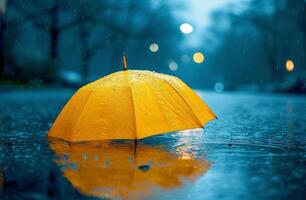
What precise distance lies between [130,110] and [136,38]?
49.5 metres

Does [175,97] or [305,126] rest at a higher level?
[175,97]

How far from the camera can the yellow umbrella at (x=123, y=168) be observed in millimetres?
5473

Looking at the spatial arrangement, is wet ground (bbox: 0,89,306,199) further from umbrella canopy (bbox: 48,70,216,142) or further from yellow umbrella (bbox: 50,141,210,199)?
umbrella canopy (bbox: 48,70,216,142)

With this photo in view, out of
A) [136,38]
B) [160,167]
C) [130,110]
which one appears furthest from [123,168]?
[136,38]

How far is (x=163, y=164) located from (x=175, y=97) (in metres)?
1.53

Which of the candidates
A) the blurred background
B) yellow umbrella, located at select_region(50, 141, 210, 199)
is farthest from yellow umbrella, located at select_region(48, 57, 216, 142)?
the blurred background

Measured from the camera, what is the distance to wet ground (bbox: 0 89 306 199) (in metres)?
5.30

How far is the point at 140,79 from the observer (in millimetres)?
8234

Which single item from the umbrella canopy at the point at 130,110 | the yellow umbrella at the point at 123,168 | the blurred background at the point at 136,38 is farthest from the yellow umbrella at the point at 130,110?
the blurred background at the point at 136,38

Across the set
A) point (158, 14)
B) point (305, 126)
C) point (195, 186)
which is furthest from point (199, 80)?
point (195, 186)

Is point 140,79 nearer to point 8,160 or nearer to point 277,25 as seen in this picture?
point 8,160

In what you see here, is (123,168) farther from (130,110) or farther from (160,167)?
(130,110)

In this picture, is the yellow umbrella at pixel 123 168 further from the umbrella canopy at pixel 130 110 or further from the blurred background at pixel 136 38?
the blurred background at pixel 136 38

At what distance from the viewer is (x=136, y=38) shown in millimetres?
57031
